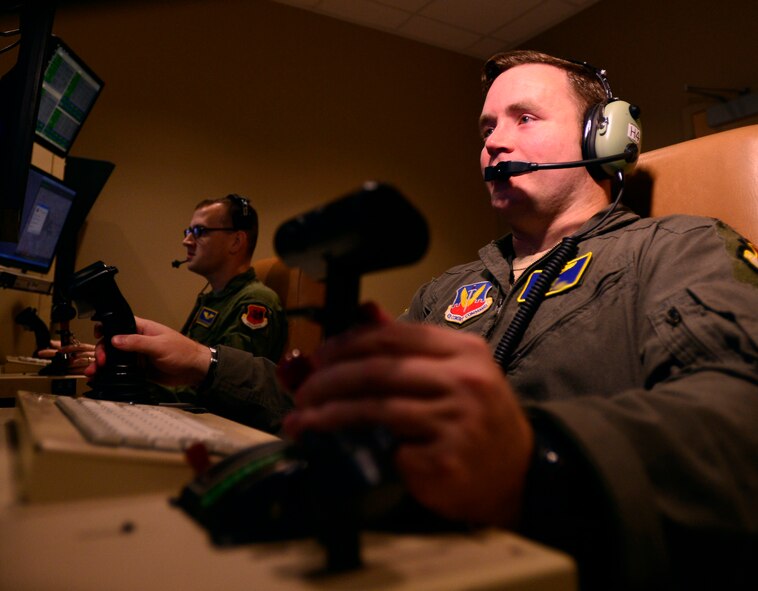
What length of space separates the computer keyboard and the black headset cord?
51 centimetres

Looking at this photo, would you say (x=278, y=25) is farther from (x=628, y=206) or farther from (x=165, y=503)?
(x=165, y=503)

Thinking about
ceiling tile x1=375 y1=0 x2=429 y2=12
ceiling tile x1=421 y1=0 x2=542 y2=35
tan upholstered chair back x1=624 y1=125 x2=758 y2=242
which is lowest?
tan upholstered chair back x1=624 y1=125 x2=758 y2=242

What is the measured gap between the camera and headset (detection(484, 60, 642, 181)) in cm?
116

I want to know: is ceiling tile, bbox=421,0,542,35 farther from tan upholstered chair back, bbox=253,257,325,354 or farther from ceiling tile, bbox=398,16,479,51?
tan upholstered chair back, bbox=253,257,325,354

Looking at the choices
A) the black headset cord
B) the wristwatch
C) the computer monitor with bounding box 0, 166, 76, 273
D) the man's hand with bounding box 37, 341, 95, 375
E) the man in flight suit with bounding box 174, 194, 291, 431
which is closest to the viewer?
the black headset cord

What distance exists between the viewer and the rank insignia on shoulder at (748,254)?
80cm

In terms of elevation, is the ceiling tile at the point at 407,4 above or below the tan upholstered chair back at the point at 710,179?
above

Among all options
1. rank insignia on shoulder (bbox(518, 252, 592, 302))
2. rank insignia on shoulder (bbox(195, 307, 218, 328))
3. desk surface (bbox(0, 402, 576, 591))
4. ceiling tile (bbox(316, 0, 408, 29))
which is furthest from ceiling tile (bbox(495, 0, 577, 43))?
desk surface (bbox(0, 402, 576, 591))

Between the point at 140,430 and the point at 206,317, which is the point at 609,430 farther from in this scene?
the point at 206,317

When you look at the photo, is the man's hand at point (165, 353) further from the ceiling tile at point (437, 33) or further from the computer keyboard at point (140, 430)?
the ceiling tile at point (437, 33)

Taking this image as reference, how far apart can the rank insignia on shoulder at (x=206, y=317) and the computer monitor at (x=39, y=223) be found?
64 centimetres

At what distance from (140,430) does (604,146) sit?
3.40 ft

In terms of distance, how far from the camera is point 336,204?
0.38 m

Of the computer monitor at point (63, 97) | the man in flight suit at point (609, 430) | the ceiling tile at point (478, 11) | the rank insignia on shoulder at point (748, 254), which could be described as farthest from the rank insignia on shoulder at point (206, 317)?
the ceiling tile at point (478, 11)
